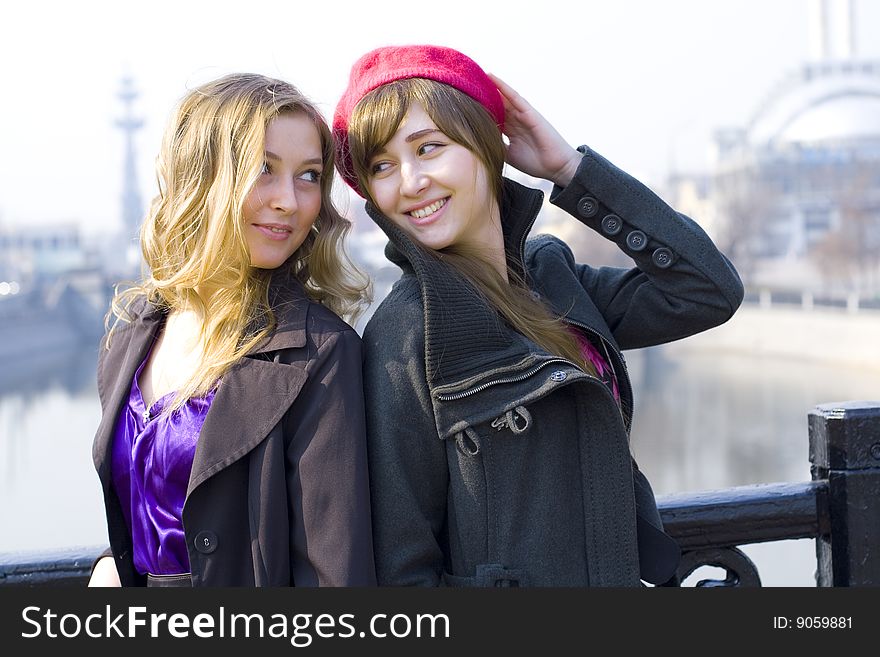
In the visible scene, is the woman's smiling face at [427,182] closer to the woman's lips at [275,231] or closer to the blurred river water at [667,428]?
the woman's lips at [275,231]

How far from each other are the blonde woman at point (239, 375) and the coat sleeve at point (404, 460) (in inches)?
1.2

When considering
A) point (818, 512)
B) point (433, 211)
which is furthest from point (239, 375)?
point (818, 512)

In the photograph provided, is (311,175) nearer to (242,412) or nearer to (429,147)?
(429,147)

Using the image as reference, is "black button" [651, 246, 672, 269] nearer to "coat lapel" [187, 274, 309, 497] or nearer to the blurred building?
"coat lapel" [187, 274, 309, 497]

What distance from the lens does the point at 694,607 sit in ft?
4.85

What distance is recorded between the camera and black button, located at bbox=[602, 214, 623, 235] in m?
1.59

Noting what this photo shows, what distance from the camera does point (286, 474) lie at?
4.33ft

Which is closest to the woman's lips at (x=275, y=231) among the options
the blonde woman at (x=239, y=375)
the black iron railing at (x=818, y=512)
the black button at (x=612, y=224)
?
the blonde woman at (x=239, y=375)

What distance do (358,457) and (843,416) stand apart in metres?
0.86

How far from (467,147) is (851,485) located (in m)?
0.87

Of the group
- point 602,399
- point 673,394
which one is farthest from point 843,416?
point 673,394

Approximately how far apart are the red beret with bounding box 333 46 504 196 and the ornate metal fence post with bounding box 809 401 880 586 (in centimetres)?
77

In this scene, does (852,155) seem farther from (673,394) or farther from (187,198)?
(187,198)

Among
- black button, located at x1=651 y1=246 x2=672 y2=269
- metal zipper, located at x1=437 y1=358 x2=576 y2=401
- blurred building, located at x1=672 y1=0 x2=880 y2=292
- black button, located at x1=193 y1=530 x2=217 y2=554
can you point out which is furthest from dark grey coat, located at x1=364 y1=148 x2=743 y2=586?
blurred building, located at x1=672 y1=0 x2=880 y2=292
